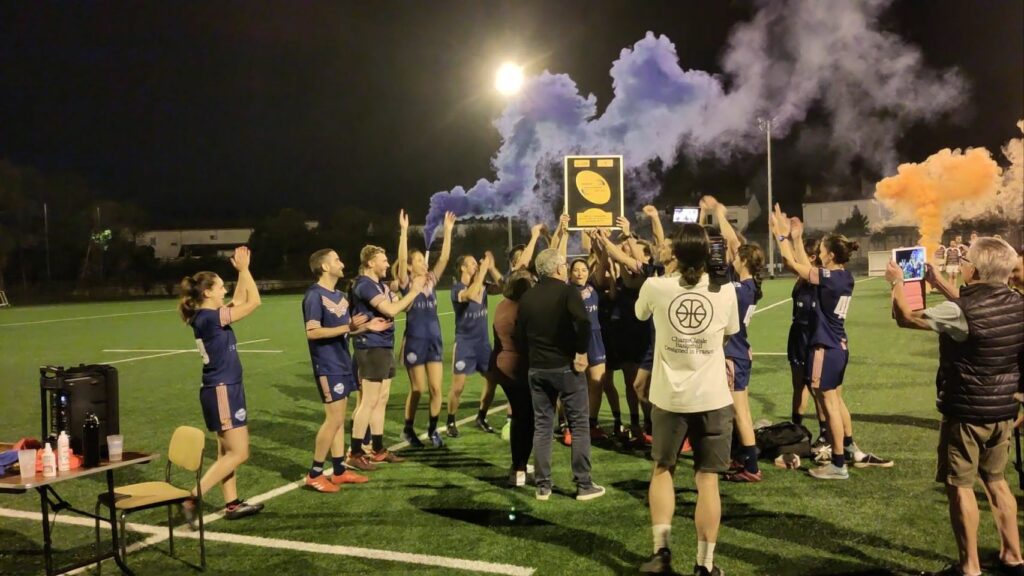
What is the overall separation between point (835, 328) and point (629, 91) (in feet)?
117

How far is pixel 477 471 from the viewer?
7.24 meters

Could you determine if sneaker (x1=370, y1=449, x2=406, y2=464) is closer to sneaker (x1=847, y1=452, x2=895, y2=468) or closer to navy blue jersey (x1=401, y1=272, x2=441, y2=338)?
navy blue jersey (x1=401, y1=272, x2=441, y2=338)

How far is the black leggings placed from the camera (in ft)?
21.2

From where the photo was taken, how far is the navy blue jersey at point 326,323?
6.54 meters

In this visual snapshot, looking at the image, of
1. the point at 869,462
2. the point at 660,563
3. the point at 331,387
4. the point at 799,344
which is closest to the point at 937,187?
the point at 799,344

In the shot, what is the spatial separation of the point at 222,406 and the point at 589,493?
127 inches

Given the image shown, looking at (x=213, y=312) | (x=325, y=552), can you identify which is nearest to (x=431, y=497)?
(x=325, y=552)

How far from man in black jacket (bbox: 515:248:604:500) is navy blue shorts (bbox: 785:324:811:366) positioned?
96.6 inches

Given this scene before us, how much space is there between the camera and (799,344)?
289 inches

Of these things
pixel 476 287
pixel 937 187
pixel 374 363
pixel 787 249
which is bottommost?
pixel 374 363

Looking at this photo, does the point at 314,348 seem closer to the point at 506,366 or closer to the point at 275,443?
the point at 506,366

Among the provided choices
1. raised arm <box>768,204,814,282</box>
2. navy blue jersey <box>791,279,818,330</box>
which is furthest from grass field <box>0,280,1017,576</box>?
raised arm <box>768,204,814,282</box>

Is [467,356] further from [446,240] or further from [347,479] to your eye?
[347,479]

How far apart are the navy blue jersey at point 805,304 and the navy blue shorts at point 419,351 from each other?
4.05 metres
